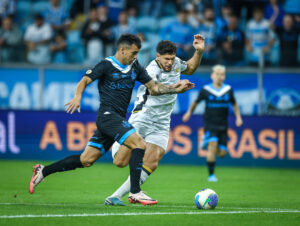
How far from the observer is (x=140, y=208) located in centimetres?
739

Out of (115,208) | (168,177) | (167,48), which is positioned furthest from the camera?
(168,177)

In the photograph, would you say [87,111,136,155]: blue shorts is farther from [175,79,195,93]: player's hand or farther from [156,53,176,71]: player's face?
[156,53,176,71]: player's face

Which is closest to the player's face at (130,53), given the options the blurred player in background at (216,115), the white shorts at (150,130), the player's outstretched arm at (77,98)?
the player's outstretched arm at (77,98)

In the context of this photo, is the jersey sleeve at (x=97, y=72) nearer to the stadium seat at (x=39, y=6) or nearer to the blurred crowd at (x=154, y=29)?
the blurred crowd at (x=154, y=29)

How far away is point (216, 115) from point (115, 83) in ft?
17.6

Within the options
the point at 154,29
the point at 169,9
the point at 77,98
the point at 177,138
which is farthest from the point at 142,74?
the point at 169,9

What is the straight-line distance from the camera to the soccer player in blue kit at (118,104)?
7715mm

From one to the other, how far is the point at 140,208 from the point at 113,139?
970mm

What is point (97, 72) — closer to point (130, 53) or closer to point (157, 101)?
point (130, 53)

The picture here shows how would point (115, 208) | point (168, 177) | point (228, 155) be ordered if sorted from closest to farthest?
point (115, 208) → point (168, 177) → point (228, 155)

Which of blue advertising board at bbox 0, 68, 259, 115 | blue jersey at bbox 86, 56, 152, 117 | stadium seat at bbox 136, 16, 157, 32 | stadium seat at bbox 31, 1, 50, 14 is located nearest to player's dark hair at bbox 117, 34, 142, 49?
blue jersey at bbox 86, 56, 152, 117

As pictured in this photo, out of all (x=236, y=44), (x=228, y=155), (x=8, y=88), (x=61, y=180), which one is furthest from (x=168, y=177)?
(x=8, y=88)

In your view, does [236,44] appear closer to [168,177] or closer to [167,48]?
[168,177]

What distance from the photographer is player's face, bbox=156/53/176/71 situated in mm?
8523
